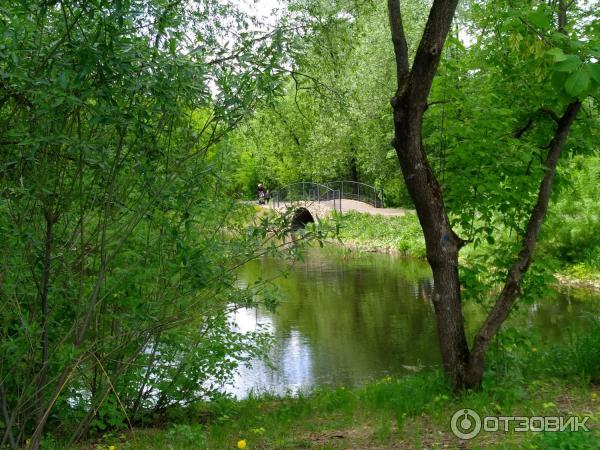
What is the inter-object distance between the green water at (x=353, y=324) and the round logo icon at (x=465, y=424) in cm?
212

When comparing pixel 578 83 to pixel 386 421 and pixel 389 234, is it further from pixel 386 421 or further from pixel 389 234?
pixel 389 234

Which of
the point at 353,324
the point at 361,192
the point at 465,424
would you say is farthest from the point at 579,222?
A: the point at 361,192

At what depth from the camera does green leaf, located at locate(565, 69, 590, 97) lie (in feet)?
9.33

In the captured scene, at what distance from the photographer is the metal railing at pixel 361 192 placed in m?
32.3

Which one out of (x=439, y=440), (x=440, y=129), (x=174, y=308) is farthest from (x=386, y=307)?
(x=174, y=308)

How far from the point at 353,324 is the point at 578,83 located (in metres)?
10.2

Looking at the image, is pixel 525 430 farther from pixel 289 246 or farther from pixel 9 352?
pixel 9 352

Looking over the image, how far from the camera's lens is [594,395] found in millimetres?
4805

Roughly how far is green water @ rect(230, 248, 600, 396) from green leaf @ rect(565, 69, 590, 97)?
3.96m

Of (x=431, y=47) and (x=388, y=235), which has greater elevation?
(x=431, y=47)

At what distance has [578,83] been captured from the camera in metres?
2.86

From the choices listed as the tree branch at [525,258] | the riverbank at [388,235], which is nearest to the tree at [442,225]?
the tree branch at [525,258]

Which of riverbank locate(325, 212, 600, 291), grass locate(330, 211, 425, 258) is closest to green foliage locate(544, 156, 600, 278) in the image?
riverbank locate(325, 212, 600, 291)

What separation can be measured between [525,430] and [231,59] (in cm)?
291
